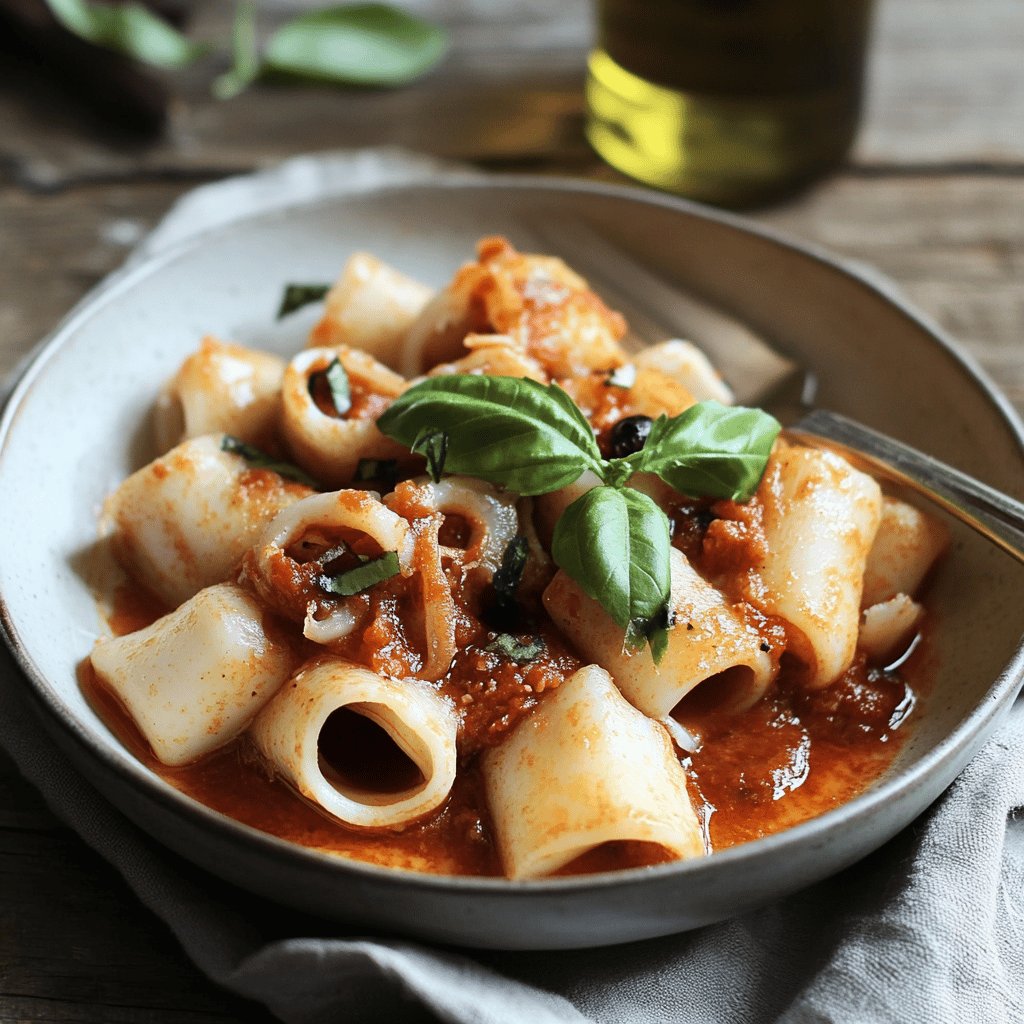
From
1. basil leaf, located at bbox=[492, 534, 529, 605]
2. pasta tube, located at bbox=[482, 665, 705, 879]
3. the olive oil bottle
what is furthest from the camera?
the olive oil bottle

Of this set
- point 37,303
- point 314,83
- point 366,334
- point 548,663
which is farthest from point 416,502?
point 314,83

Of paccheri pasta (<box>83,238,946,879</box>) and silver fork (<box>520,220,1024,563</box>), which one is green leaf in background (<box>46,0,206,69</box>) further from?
paccheri pasta (<box>83,238,946,879</box>)

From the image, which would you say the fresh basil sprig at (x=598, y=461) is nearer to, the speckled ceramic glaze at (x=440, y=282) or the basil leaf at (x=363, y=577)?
the basil leaf at (x=363, y=577)

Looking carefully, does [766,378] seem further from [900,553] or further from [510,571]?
[510,571]

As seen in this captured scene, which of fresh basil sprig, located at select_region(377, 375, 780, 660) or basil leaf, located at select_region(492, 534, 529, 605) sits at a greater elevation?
fresh basil sprig, located at select_region(377, 375, 780, 660)

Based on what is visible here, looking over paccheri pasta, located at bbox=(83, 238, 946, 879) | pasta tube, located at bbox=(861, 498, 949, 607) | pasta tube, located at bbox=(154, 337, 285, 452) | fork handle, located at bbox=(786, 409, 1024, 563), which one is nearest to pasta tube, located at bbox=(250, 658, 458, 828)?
paccheri pasta, located at bbox=(83, 238, 946, 879)

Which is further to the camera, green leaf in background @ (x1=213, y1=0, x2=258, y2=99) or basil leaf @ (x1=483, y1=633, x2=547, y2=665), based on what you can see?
green leaf in background @ (x1=213, y1=0, x2=258, y2=99)

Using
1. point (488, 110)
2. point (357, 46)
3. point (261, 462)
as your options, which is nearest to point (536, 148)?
point (488, 110)
